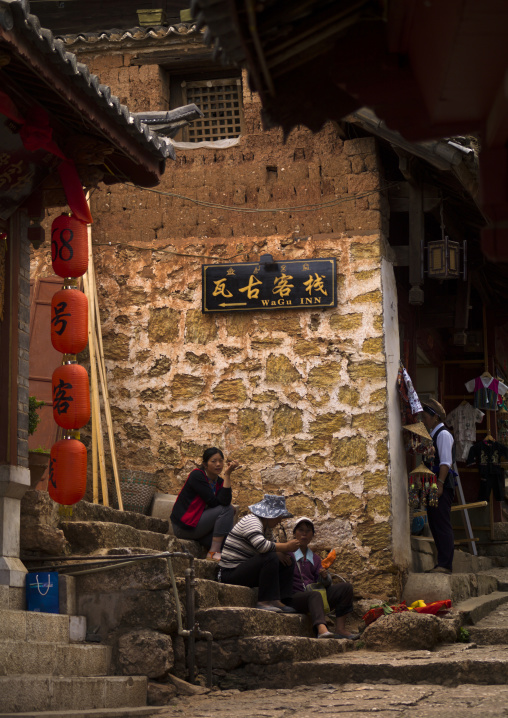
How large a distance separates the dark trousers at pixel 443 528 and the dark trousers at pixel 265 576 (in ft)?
7.91

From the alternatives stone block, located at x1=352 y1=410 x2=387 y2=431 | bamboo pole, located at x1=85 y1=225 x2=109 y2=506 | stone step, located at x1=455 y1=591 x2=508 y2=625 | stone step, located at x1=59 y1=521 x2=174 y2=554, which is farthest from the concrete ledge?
stone step, located at x1=455 y1=591 x2=508 y2=625

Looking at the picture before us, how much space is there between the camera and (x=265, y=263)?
10.0m

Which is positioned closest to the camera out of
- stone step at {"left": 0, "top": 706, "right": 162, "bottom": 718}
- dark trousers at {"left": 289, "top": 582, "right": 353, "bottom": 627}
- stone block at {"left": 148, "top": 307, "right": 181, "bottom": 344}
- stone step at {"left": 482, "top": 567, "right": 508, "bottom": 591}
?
stone step at {"left": 0, "top": 706, "right": 162, "bottom": 718}

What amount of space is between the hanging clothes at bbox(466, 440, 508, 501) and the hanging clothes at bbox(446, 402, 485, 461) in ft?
0.37

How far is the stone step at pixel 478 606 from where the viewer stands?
8.91 metres

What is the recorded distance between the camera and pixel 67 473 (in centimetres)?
710

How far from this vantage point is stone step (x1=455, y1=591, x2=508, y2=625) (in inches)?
351

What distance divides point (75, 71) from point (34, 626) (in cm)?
362

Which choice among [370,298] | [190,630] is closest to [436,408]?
[370,298]

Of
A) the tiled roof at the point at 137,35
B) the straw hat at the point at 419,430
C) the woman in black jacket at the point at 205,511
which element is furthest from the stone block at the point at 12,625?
the tiled roof at the point at 137,35

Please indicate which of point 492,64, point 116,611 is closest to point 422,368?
point 116,611

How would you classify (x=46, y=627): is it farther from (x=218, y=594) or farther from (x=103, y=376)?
(x=103, y=376)

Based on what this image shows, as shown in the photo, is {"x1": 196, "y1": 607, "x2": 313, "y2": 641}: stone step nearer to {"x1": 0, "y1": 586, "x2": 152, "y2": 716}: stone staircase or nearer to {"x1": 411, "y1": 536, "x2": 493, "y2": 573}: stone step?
{"x1": 0, "y1": 586, "x2": 152, "y2": 716}: stone staircase

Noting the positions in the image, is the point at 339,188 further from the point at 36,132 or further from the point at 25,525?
the point at 25,525
